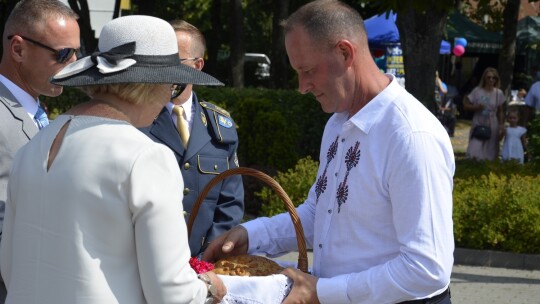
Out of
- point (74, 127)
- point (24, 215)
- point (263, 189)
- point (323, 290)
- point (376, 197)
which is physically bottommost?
point (263, 189)

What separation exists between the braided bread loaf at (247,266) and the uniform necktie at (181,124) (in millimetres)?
1144

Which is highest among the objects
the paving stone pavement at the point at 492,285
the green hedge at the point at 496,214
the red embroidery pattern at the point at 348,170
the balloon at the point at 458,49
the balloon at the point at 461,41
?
the red embroidery pattern at the point at 348,170

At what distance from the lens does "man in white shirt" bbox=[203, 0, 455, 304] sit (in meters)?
2.78

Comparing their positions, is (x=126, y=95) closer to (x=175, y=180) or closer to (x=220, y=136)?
(x=175, y=180)

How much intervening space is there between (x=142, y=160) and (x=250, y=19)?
37115 millimetres

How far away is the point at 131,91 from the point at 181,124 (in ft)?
5.38

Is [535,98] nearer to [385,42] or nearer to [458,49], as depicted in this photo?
[385,42]

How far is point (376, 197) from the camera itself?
2869mm

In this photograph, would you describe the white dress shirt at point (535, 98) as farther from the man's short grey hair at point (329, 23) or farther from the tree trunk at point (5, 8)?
the man's short grey hair at point (329, 23)

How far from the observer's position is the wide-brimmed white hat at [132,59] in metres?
2.50

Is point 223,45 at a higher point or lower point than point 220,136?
lower

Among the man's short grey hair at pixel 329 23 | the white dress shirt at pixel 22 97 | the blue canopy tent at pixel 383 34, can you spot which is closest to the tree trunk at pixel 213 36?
the blue canopy tent at pixel 383 34

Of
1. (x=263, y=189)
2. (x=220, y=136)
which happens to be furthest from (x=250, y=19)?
(x=220, y=136)

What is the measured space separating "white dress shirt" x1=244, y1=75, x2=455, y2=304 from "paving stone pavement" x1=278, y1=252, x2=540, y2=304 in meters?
4.71
